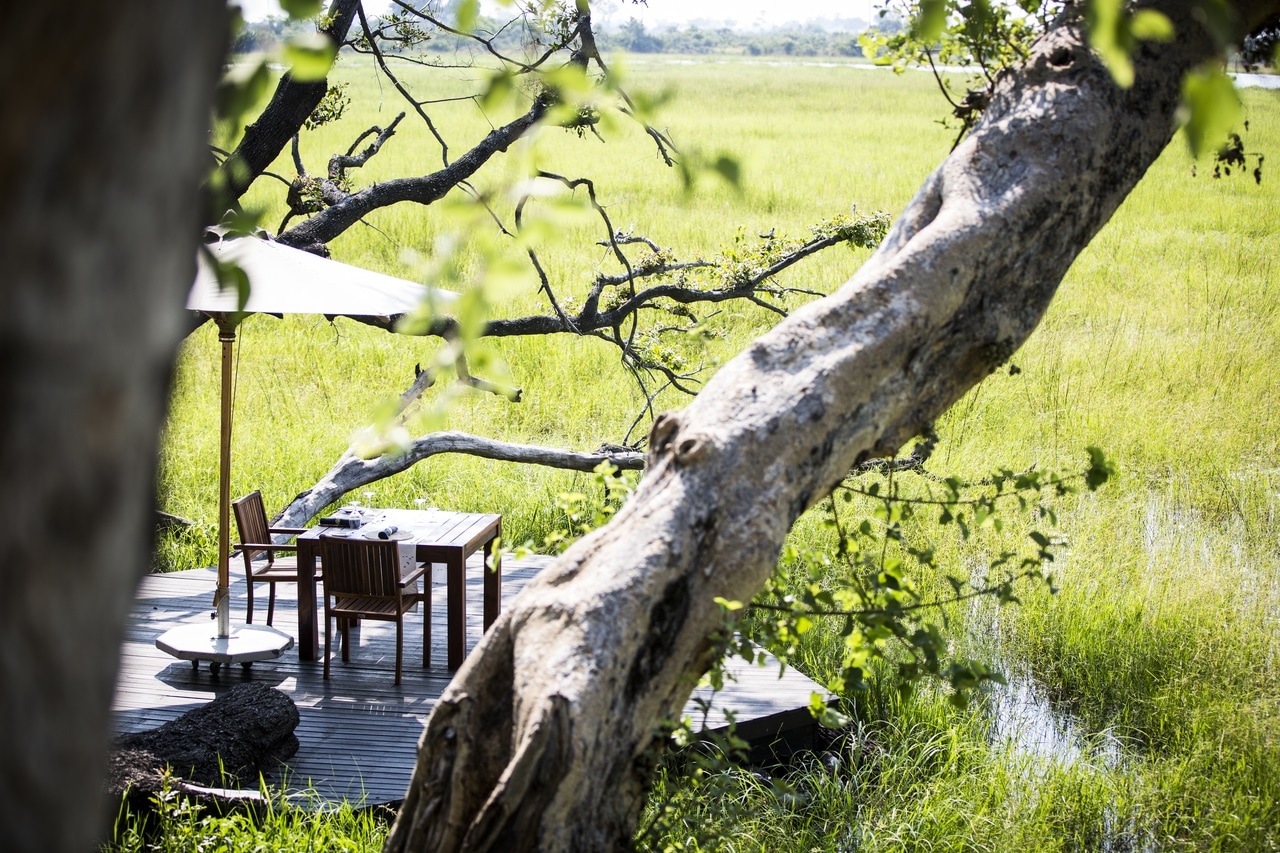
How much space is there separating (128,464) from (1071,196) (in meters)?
1.86

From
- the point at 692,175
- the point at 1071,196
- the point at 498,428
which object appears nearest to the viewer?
the point at 692,175

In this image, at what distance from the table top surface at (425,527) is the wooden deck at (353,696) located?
493 millimetres

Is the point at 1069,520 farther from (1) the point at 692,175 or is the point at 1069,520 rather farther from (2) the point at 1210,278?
(2) the point at 1210,278

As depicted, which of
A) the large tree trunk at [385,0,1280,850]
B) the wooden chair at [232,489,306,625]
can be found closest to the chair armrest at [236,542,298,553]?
the wooden chair at [232,489,306,625]

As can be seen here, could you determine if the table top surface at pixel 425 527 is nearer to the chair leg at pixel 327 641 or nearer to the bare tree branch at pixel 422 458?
the chair leg at pixel 327 641

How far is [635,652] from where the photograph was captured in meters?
1.70

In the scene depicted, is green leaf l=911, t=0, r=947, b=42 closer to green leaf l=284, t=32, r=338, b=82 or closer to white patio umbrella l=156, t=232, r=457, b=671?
green leaf l=284, t=32, r=338, b=82

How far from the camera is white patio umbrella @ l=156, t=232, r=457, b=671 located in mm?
3992

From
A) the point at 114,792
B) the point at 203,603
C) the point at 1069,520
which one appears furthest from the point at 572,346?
the point at 114,792

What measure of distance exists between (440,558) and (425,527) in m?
0.30

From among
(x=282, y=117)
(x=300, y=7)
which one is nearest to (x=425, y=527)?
(x=282, y=117)

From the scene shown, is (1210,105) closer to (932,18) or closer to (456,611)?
(932,18)

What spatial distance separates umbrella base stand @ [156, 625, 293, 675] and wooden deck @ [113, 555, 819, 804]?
4.6 inches

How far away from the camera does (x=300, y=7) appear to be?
3.45ft
